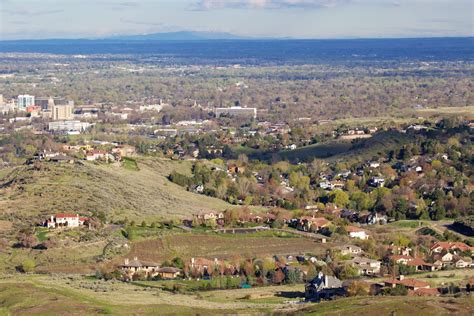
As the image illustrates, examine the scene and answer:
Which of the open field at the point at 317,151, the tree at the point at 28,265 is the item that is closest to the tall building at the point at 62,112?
the open field at the point at 317,151

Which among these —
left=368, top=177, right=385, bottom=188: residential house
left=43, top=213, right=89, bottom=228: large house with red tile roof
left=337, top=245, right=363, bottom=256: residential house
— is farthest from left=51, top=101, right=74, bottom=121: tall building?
left=337, top=245, right=363, bottom=256: residential house

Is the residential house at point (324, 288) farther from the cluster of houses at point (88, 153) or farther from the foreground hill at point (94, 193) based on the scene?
the cluster of houses at point (88, 153)

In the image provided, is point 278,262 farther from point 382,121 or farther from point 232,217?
point 382,121

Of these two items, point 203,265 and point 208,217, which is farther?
point 208,217

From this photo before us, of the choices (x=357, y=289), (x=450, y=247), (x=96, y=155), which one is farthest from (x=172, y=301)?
(x=96, y=155)

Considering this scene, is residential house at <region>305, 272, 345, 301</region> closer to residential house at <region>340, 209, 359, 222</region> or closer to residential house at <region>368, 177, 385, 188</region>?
residential house at <region>340, 209, 359, 222</region>

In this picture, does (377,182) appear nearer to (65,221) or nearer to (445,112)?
(65,221)
